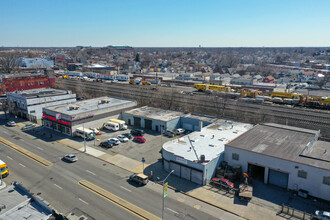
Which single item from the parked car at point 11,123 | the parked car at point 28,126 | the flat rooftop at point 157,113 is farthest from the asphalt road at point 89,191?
the flat rooftop at point 157,113

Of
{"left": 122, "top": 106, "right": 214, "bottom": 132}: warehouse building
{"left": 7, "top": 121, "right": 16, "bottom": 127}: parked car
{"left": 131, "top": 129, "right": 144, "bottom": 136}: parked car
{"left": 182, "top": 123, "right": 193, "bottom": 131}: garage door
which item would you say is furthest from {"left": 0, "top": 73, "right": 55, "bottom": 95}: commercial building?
{"left": 182, "top": 123, "right": 193, "bottom": 131}: garage door

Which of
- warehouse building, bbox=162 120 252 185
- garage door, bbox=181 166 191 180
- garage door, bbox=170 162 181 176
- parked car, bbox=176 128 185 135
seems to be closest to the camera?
warehouse building, bbox=162 120 252 185

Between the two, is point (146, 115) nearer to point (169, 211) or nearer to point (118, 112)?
point (118, 112)

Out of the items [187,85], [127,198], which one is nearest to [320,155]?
[127,198]

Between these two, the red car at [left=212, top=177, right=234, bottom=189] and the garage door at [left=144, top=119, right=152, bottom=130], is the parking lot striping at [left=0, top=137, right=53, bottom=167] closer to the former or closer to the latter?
the garage door at [left=144, top=119, right=152, bottom=130]

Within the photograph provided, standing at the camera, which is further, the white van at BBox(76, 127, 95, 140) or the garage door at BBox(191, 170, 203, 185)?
the white van at BBox(76, 127, 95, 140)

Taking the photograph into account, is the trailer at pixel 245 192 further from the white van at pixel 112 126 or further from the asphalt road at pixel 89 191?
the white van at pixel 112 126
